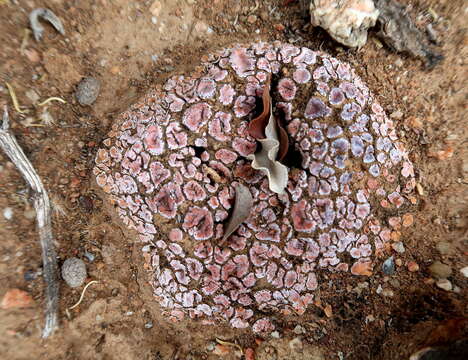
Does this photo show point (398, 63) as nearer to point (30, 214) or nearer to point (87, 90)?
point (87, 90)

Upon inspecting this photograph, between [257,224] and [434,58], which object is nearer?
[257,224]

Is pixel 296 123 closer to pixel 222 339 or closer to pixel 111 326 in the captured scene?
pixel 222 339

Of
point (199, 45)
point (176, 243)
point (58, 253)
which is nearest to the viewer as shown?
point (176, 243)

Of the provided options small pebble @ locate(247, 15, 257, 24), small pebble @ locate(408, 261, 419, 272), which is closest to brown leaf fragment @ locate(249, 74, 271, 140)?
small pebble @ locate(247, 15, 257, 24)

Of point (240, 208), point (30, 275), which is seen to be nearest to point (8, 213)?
point (30, 275)

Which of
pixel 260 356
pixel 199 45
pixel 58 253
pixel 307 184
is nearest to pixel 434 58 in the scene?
pixel 307 184
